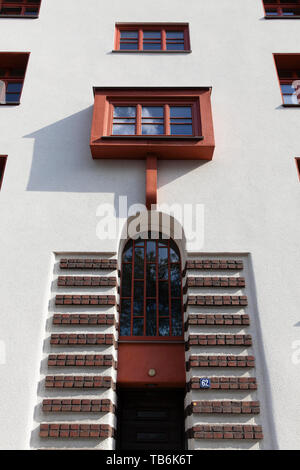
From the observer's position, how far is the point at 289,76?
1198 centimetres

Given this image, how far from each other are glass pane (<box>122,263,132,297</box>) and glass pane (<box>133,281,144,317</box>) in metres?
0.16

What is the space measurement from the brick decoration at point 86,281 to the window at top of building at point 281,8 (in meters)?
10.8

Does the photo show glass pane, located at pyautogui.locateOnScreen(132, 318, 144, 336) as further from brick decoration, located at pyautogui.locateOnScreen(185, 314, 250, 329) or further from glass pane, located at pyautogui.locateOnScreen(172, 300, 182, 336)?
brick decoration, located at pyautogui.locateOnScreen(185, 314, 250, 329)

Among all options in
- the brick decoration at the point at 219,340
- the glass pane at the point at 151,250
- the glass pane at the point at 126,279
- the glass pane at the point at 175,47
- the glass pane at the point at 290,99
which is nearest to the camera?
the brick decoration at the point at 219,340

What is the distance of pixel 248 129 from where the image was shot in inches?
394

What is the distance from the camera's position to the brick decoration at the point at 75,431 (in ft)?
22.2

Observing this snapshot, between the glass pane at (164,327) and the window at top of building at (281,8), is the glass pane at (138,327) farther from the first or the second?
the window at top of building at (281,8)

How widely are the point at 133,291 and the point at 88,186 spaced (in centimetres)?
272

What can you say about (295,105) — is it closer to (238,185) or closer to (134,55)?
(238,185)

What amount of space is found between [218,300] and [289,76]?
316 inches

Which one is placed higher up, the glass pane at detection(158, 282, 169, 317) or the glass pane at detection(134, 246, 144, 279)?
the glass pane at detection(134, 246, 144, 279)

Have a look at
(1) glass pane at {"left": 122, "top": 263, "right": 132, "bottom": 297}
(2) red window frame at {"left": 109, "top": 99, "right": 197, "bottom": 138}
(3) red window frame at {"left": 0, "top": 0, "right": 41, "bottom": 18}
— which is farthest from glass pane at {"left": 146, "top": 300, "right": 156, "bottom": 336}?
(3) red window frame at {"left": 0, "top": 0, "right": 41, "bottom": 18}

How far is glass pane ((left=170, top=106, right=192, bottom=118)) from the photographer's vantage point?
1009 centimetres

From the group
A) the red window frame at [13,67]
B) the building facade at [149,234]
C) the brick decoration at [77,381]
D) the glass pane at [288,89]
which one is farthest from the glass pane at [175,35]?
the brick decoration at [77,381]
